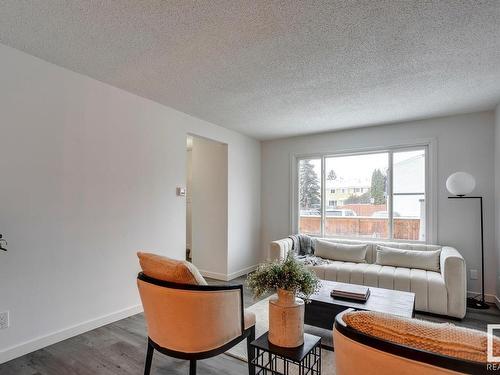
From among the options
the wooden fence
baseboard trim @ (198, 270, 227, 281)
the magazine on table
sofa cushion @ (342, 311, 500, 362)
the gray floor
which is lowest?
baseboard trim @ (198, 270, 227, 281)

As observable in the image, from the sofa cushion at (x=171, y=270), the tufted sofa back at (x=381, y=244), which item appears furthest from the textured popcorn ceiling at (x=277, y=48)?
the tufted sofa back at (x=381, y=244)

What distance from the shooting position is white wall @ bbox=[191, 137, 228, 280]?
4.88 meters

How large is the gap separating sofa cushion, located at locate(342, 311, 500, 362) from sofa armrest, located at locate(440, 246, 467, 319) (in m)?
2.74

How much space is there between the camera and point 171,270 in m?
1.76

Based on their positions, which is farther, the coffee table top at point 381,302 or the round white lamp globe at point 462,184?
the round white lamp globe at point 462,184

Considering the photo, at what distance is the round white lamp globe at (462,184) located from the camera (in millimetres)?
3602

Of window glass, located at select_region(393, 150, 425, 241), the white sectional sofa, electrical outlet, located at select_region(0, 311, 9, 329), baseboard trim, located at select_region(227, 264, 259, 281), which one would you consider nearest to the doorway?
baseboard trim, located at select_region(227, 264, 259, 281)

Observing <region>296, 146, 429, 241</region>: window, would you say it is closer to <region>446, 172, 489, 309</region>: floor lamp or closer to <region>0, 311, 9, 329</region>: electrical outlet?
<region>446, 172, 489, 309</region>: floor lamp

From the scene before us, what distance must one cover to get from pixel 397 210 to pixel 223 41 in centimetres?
359

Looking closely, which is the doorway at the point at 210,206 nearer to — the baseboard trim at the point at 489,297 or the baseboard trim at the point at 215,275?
the baseboard trim at the point at 215,275

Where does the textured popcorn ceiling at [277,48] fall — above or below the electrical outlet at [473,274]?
above

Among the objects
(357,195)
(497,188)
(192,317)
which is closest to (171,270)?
(192,317)

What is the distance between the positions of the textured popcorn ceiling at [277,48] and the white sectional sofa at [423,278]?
1882mm

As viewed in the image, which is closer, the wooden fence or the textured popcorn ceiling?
the textured popcorn ceiling
